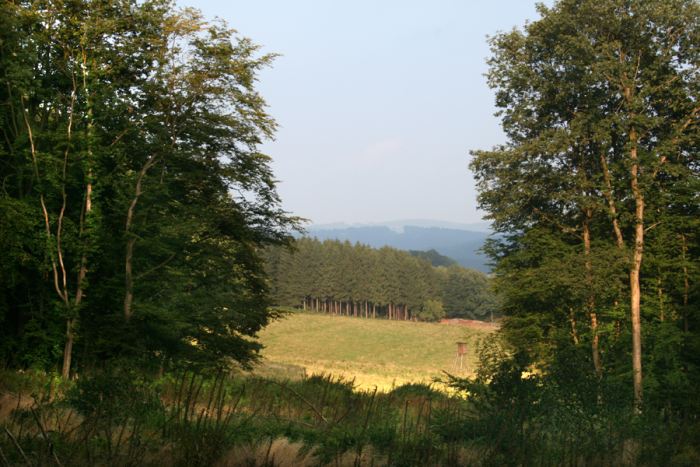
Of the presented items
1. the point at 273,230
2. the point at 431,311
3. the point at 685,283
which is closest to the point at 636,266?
the point at 685,283

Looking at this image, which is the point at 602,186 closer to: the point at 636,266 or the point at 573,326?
the point at 636,266

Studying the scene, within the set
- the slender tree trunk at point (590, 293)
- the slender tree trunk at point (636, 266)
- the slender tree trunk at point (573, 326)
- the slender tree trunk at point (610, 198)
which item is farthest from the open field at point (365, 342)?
the slender tree trunk at point (636, 266)

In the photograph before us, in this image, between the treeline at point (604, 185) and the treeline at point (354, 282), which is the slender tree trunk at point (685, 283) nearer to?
the treeline at point (604, 185)

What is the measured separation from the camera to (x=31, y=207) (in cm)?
1509

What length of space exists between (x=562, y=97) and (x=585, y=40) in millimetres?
2484

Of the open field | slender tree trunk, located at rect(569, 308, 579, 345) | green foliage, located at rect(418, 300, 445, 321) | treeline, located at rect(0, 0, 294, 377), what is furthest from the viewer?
green foliage, located at rect(418, 300, 445, 321)

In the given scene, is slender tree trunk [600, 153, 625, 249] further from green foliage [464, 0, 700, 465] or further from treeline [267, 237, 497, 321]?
treeline [267, 237, 497, 321]

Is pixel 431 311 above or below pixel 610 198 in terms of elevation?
below

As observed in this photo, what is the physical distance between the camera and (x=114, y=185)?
1619 cm

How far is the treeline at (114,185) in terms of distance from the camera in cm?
1545

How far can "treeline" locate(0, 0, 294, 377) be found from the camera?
50.7 ft

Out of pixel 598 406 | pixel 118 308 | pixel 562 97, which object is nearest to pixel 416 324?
pixel 562 97

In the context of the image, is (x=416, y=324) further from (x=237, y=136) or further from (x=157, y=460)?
(x=157, y=460)

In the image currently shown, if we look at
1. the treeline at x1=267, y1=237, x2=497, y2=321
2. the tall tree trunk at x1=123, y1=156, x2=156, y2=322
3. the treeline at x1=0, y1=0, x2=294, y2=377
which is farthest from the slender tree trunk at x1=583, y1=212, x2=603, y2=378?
the treeline at x1=267, y1=237, x2=497, y2=321
